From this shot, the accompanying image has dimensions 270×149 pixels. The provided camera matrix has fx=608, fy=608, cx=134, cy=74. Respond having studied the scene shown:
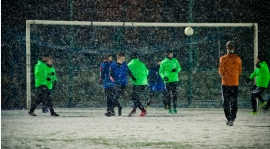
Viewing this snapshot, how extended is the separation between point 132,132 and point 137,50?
1141 cm

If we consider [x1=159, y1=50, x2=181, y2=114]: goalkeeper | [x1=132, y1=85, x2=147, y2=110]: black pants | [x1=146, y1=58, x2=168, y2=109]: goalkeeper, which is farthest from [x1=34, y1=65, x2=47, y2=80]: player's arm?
[x1=146, y1=58, x2=168, y2=109]: goalkeeper

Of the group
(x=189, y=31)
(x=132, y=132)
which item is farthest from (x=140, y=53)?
(x=132, y=132)

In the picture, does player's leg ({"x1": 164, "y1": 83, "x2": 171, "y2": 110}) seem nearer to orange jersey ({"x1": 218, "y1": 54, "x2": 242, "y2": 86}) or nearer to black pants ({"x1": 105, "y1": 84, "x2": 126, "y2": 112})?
black pants ({"x1": 105, "y1": 84, "x2": 126, "y2": 112})

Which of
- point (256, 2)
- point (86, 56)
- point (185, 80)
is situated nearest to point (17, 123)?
point (86, 56)

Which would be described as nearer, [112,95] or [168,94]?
[112,95]

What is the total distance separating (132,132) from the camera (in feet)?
37.4

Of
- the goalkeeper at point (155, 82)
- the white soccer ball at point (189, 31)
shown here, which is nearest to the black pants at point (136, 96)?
the goalkeeper at point (155, 82)

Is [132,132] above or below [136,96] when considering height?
below

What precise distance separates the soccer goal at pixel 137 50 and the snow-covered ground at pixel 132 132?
17.4 feet

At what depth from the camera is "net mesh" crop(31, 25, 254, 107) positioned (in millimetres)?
21125

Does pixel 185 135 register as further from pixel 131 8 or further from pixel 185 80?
pixel 131 8

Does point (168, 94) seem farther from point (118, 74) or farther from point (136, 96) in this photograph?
point (118, 74)

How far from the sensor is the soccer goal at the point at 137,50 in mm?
20797

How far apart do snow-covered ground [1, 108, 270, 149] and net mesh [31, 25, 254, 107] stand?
5.65 metres
